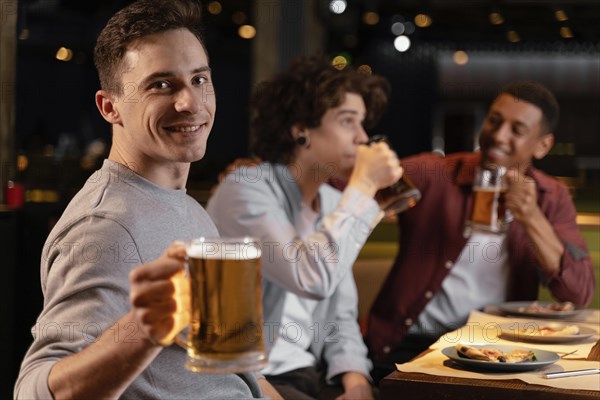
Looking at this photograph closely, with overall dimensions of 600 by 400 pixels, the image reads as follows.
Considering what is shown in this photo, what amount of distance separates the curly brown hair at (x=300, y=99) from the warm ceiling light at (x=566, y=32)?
9.10 metres

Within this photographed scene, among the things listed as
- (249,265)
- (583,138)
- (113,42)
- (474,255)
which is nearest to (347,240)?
(474,255)

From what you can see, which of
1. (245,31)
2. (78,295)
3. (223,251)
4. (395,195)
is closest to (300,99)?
(395,195)

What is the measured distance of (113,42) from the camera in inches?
57.3

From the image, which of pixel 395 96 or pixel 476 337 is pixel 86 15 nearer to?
pixel 395 96

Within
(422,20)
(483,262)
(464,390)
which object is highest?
(422,20)

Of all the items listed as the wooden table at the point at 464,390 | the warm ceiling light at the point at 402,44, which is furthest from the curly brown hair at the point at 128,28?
the warm ceiling light at the point at 402,44

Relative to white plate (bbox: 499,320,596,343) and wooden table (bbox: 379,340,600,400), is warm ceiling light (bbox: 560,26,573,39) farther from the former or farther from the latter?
wooden table (bbox: 379,340,600,400)

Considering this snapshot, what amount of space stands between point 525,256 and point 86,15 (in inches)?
448

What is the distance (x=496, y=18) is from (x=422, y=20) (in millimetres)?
1136

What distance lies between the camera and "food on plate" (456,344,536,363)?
183 cm

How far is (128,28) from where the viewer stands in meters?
1.44

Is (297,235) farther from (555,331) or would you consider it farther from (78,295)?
(78,295)

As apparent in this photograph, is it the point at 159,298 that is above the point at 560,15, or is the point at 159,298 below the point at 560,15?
below

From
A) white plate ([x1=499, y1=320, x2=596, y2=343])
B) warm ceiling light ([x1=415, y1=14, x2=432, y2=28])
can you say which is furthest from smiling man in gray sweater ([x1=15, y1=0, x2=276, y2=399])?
warm ceiling light ([x1=415, y1=14, x2=432, y2=28])
